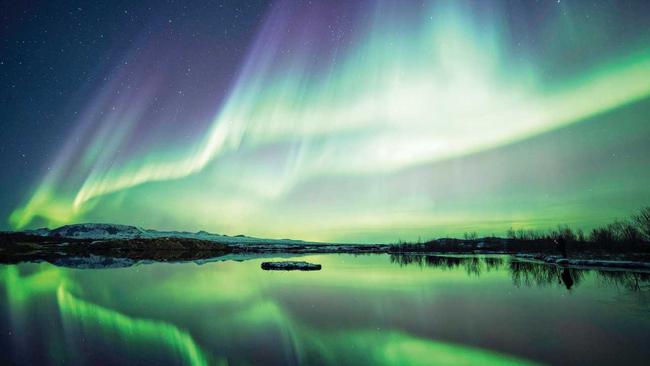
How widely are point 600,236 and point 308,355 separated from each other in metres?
80.5

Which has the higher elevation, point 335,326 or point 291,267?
point 291,267

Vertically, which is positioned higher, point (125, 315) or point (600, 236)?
point (600, 236)

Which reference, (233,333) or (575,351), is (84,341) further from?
(575,351)

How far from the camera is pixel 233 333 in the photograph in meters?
13.8

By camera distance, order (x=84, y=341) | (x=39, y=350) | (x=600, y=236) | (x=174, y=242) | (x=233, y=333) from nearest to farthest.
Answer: (x=39, y=350) < (x=84, y=341) < (x=233, y=333) < (x=600, y=236) < (x=174, y=242)

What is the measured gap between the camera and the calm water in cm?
1070

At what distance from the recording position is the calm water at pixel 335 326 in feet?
35.1

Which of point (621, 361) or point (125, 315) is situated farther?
point (125, 315)

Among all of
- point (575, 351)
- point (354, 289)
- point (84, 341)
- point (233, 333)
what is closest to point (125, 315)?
point (84, 341)

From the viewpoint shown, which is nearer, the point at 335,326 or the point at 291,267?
the point at 335,326

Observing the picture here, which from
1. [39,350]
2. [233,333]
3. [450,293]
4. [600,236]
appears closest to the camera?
[39,350]

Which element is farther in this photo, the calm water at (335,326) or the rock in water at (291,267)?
the rock in water at (291,267)

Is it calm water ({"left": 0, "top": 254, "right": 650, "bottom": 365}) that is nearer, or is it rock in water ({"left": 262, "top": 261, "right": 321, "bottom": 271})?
calm water ({"left": 0, "top": 254, "right": 650, "bottom": 365})

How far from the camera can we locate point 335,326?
590 inches
